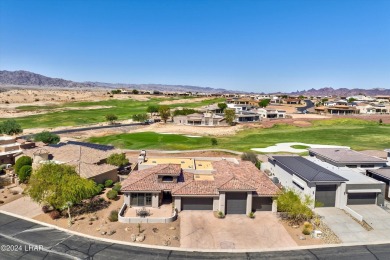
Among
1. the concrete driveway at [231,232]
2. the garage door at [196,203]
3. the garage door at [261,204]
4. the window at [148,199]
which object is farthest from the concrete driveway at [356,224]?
the window at [148,199]

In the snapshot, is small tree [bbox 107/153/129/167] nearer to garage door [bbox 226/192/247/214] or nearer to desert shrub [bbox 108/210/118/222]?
desert shrub [bbox 108/210/118/222]

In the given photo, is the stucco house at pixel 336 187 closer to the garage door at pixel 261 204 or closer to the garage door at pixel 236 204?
the garage door at pixel 261 204

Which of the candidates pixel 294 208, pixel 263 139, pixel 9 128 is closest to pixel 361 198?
pixel 294 208

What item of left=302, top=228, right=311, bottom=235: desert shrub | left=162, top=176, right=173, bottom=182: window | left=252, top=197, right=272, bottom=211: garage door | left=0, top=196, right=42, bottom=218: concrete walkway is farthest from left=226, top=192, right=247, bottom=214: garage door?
left=0, top=196, right=42, bottom=218: concrete walkway

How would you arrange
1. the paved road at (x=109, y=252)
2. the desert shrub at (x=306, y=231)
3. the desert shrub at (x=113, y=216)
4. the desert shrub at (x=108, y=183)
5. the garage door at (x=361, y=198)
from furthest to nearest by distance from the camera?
→ the desert shrub at (x=108, y=183)
the garage door at (x=361, y=198)
the desert shrub at (x=113, y=216)
the desert shrub at (x=306, y=231)
the paved road at (x=109, y=252)

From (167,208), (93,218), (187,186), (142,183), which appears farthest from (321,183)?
(93,218)

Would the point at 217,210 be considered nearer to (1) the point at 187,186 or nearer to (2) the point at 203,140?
(1) the point at 187,186

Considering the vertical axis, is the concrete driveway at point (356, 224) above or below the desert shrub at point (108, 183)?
below

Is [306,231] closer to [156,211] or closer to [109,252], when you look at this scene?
[156,211]
